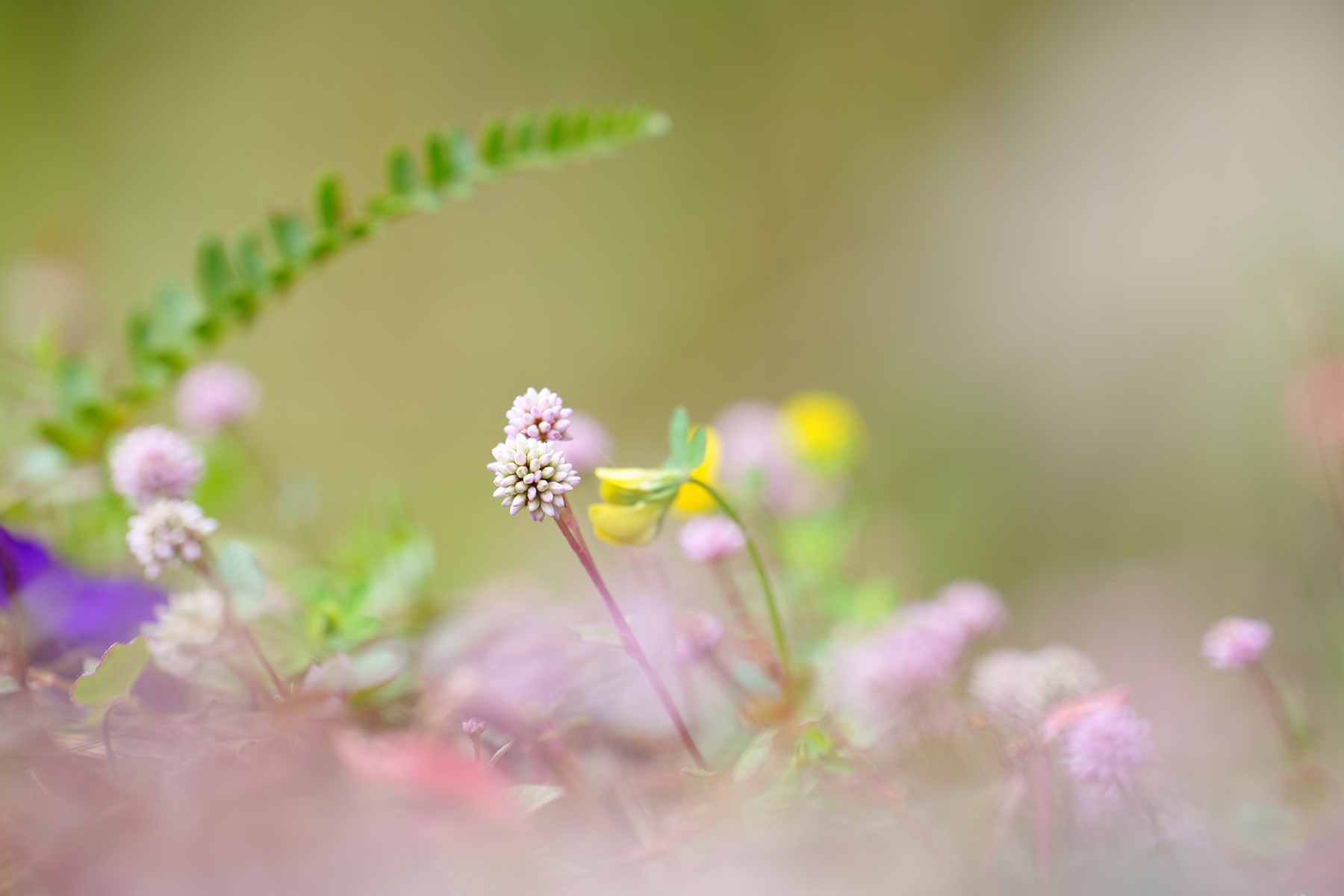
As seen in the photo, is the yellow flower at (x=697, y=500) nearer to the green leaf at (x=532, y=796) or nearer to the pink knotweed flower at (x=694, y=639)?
the pink knotweed flower at (x=694, y=639)

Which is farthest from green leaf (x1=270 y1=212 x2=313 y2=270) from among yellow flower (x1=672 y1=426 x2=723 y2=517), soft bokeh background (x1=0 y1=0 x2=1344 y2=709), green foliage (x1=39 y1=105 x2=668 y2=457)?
soft bokeh background (x1=0 y1=0 x2=1344 y2=709)

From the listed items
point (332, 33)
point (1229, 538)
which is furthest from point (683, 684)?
point (332, 33)

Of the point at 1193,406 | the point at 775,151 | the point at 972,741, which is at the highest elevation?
the point at 775,151

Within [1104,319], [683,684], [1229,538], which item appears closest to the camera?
[683,684]

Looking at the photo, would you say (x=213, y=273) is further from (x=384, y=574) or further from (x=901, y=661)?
(x=901, y=661)

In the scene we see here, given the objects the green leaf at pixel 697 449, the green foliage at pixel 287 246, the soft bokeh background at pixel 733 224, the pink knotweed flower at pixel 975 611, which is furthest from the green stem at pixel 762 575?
the soft bokeh background at pixel 733 224

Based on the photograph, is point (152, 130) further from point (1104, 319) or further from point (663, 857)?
point (663, 857)

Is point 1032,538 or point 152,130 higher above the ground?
point 152,130

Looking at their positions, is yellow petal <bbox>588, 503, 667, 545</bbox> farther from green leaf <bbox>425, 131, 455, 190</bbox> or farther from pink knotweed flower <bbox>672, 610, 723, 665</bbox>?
green leaf <bbox>425, 131, 455, 190</bbox>
